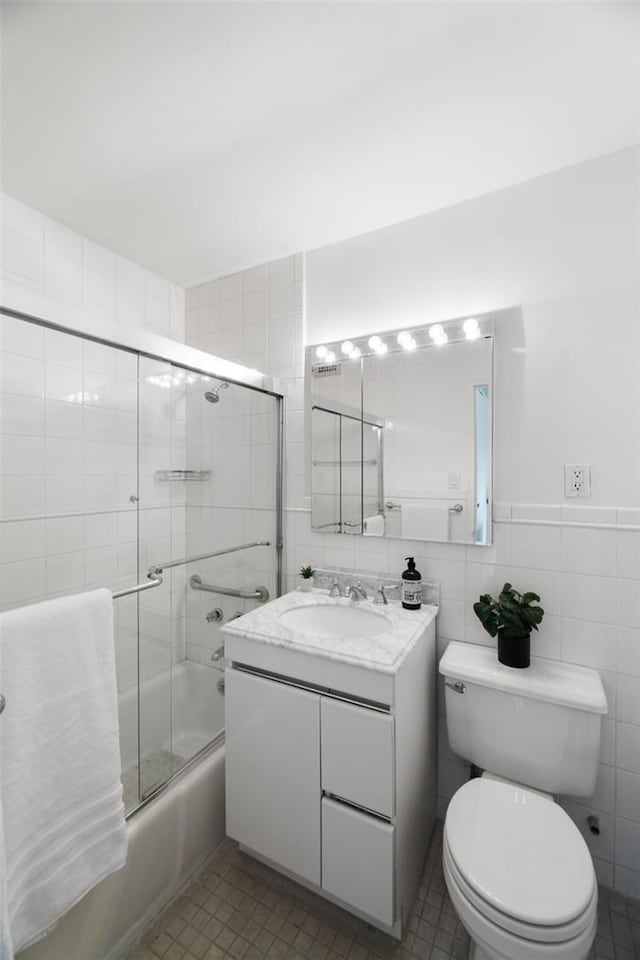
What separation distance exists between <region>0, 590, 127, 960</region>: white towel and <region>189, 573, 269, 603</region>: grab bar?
1.96 ft

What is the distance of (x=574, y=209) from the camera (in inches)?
54.4

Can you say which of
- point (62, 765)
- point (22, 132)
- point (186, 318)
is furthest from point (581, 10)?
point (62, 765)

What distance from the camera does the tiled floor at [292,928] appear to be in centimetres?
117

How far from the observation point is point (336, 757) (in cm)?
120

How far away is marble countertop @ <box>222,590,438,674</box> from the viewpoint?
1.18m

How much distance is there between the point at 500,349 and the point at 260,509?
1234 mm

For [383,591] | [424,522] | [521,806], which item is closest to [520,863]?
[521,806]

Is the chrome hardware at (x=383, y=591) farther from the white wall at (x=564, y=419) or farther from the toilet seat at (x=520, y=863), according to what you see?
the toilet seat at (x=520, y=863)

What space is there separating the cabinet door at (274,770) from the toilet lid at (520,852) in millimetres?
433

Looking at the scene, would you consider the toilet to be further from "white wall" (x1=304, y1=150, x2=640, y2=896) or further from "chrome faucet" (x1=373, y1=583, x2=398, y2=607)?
"chrome faucet" (x1=373, y1=583, x2=398, y2=607)

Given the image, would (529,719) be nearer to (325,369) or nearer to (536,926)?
(536,926)

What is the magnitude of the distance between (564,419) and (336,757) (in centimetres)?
132

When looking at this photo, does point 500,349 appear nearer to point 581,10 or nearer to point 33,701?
point 581,10

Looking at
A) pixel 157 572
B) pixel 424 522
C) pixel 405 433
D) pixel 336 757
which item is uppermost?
pixel 405 433
